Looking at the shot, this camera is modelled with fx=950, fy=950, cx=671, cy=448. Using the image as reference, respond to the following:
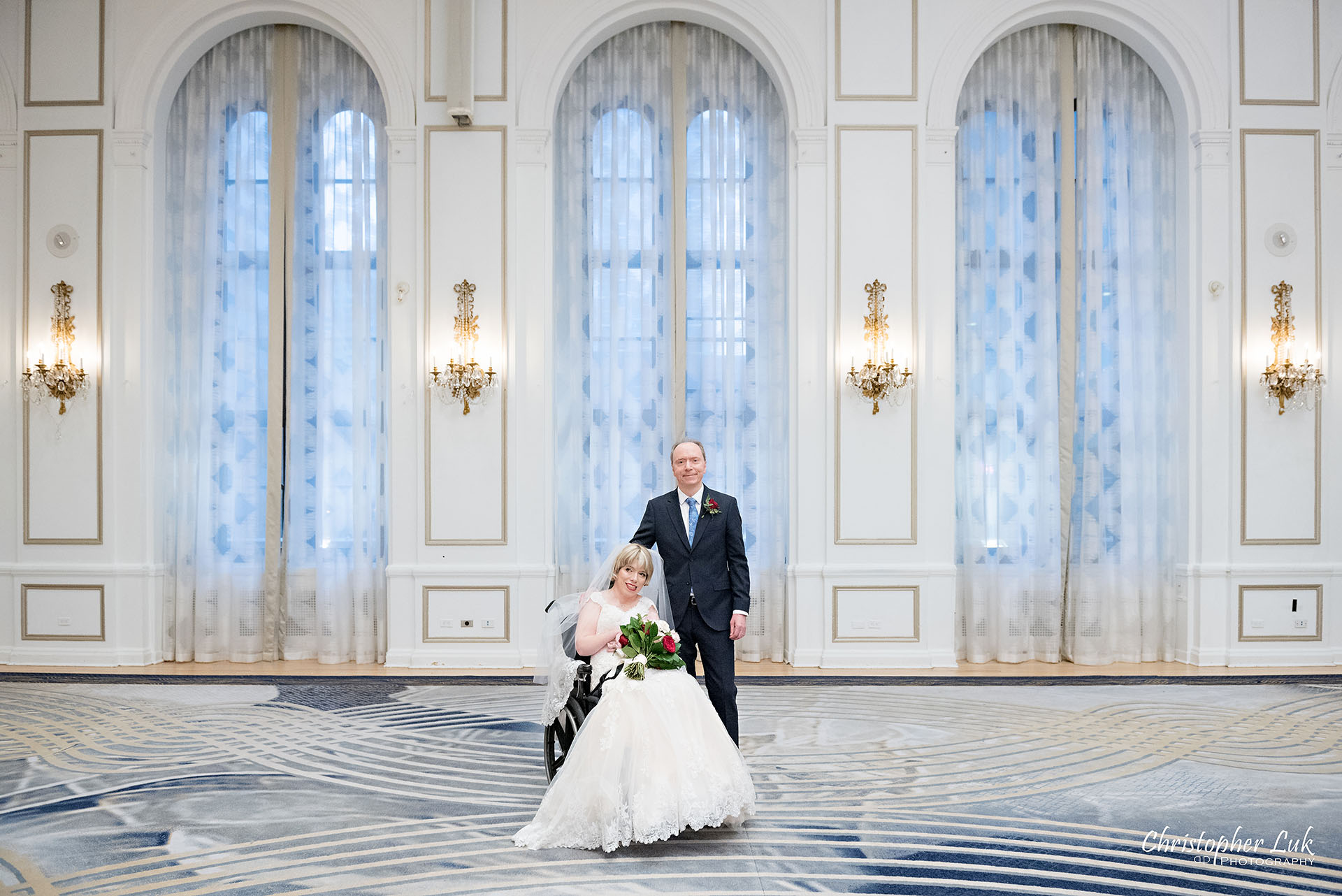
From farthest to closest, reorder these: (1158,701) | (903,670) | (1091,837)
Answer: (903,670)
(1158,701)
(1091,837)

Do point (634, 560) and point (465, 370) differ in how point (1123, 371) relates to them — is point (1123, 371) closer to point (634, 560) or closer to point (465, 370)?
point (465, 370)

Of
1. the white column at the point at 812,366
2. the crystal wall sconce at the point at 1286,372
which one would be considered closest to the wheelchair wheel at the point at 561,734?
the white column at the point at 812,366

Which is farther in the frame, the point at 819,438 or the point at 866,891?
the point at 819,438

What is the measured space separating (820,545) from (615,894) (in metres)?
4.39

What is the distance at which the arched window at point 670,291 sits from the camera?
300 inches

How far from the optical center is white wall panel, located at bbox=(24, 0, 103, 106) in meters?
7.41

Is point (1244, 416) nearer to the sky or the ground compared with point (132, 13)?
nearer to the ground

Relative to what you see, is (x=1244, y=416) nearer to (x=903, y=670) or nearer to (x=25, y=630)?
(x=903, y=670)

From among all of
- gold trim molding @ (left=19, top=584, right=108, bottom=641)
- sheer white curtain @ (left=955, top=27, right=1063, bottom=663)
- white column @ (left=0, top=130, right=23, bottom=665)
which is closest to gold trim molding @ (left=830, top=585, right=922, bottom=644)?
sheer white curtain @ (left=955, top=27, right=1063, bottom=663)

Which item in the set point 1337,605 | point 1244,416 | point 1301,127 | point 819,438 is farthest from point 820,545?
point 1301,127

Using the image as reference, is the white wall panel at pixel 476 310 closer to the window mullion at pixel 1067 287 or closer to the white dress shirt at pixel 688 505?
the white dress shirt at pixel 688 505

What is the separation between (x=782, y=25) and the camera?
7.40 meters

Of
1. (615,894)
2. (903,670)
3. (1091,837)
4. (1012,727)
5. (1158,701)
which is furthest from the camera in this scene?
(903,670)

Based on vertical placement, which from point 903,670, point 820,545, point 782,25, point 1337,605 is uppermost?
point 782,25
